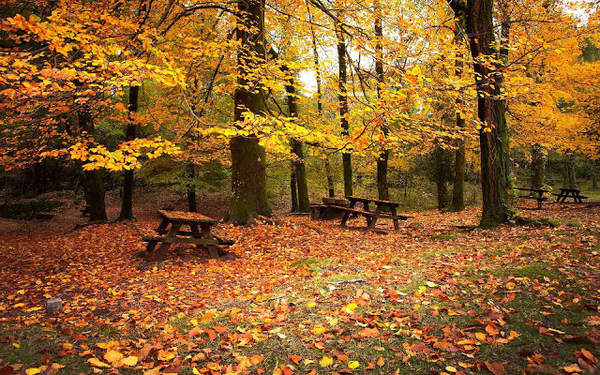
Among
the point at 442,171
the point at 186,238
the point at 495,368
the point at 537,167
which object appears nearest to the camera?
the point at 495,368

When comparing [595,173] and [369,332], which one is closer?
[369,332]

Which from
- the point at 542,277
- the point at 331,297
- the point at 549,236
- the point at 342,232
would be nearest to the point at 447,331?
the point at 331,297

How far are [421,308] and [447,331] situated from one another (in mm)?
506

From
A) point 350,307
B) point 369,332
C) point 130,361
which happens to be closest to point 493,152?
point 350,307

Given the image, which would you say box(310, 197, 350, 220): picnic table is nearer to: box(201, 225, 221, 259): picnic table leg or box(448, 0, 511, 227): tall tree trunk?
box(448, 0, 511, 227): tall tree trunk

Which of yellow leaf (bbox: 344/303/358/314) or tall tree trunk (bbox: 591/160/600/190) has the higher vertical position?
tall tree trunk (bbox: 591/160/600/190)

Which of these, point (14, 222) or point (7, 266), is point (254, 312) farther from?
point (14, 222)

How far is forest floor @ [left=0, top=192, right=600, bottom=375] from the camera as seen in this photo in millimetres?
2701

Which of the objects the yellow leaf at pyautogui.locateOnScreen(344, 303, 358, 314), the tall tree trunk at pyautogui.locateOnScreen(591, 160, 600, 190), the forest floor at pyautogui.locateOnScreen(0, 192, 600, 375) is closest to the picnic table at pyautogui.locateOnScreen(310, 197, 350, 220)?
the forest floor at pyautogui.locateOnScreen(0, 192, 600, 375)

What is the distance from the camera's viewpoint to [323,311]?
3596mm

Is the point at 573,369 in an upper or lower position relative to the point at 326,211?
lower

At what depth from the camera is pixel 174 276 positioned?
579 cm

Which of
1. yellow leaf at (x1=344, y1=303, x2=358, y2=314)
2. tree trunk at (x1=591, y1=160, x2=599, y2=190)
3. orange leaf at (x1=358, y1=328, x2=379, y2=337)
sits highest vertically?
tree trunk at (x1=591, y1=160, x2=599, y2=190)

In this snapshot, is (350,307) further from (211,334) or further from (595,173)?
(595,173)
